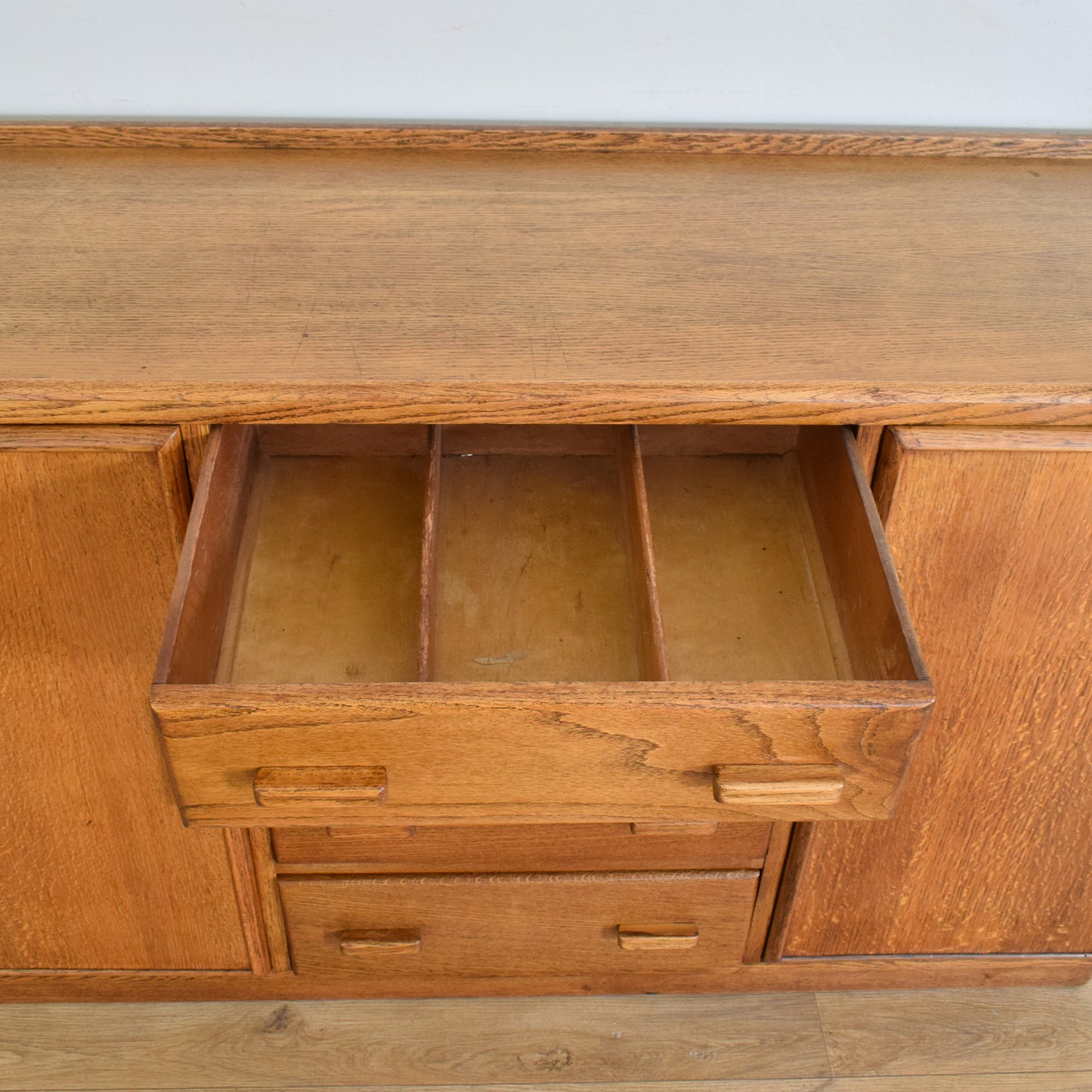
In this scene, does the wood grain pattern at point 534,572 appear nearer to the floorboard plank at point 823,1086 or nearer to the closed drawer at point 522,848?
the closed drawer at point 522,848

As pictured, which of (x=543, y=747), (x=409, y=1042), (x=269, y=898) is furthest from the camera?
(x=409, y=1042)

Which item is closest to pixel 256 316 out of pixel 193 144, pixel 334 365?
pixel 334 365

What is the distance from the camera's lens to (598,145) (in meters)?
1.07

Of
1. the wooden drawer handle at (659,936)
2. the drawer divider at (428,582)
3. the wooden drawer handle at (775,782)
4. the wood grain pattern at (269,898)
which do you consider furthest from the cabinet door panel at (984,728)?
the wood grain pattern at (269,898)

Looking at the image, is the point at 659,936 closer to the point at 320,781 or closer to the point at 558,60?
the point at 320,781

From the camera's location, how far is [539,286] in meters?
0.89

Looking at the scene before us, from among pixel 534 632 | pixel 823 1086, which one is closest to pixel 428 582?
pixel 534 632

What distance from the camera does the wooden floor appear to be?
3.79ft

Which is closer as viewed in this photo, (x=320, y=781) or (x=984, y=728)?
(x=320, y=781)

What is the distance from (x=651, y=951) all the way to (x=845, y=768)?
1.53 ft

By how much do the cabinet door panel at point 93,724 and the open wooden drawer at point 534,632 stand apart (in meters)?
0.07

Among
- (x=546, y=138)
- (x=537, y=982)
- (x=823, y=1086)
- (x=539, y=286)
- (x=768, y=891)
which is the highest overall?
(x=546, y=138)

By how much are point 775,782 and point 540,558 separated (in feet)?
1.06

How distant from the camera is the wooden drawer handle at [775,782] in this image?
2.50ft
